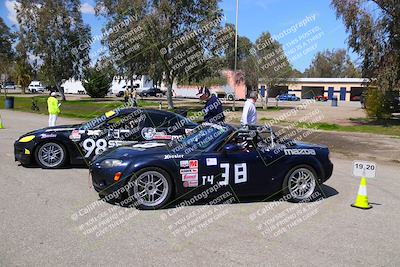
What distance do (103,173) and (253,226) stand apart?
2359 millimetres

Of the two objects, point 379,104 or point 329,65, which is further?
point 329,65

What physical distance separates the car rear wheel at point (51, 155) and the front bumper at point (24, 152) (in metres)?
0.14

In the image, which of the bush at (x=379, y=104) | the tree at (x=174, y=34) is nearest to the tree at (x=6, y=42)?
the tree at (x=174, y=34)

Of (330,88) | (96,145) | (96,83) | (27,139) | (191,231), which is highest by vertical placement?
(96,83)

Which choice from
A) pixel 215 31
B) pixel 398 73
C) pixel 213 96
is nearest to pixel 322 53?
pixel 215 31

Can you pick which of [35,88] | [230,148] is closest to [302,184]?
[230,148]

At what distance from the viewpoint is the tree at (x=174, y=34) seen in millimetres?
34844

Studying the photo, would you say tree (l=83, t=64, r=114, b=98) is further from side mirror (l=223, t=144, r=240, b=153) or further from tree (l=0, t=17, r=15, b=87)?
side mirror (l=223, t=144, r=240, b=153)

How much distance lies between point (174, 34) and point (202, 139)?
1152 inches

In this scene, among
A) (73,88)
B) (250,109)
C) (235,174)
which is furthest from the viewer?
(73,88)

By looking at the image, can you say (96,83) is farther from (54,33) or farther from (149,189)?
(149,189)

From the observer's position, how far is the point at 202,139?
7383 millimetres

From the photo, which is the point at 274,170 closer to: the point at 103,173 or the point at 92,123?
the point at 103,173

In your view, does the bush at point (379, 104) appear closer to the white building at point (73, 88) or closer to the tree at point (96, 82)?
the tree at point (96, 82)
